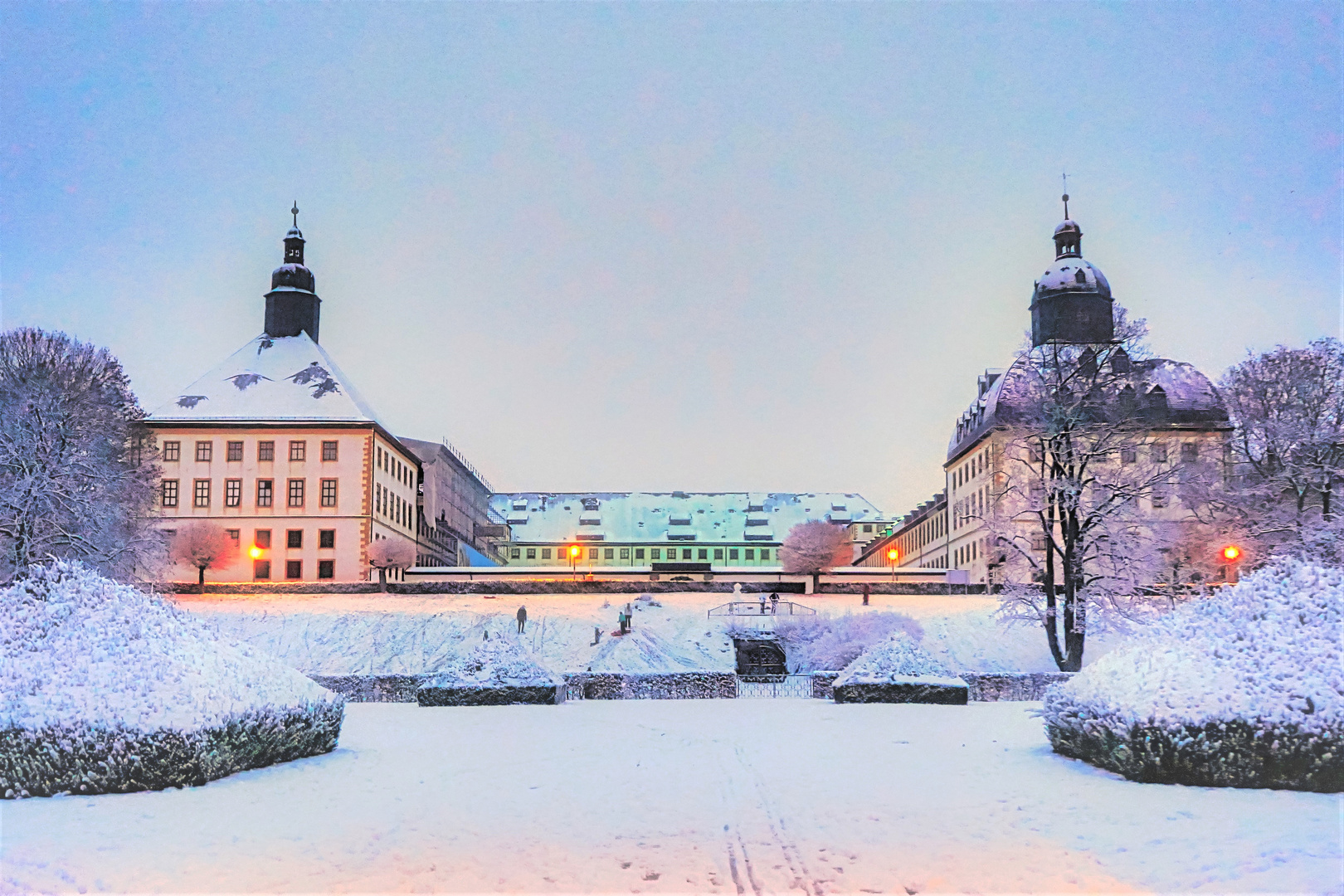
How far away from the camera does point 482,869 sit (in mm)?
8789

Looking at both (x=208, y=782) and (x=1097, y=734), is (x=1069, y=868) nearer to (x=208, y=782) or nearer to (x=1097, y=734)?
(x=1097, y=734)

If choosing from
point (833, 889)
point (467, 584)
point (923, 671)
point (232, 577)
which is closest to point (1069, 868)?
point (833, 889)

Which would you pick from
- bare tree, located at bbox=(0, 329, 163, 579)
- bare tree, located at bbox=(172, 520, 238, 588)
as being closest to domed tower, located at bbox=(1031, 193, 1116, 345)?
bare tree, located at bbox=(172, 520, 238, 588)

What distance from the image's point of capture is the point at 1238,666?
12523 mm

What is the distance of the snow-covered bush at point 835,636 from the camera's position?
41250 mm

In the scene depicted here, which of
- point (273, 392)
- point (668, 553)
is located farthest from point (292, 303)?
point (668, 553)

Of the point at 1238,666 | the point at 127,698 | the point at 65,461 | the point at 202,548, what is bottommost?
the point at 127,698

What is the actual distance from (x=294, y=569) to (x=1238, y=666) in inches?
2593

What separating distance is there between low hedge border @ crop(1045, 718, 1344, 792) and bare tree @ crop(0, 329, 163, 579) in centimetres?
3739

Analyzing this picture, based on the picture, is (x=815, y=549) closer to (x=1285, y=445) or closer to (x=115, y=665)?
(x=1285, y=445)

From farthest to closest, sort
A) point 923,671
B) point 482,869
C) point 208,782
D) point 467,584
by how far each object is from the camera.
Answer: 1. point 467,584
2. point 923,671
3. point 208,782
4. point 482,869

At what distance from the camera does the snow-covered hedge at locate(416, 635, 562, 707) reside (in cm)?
2522

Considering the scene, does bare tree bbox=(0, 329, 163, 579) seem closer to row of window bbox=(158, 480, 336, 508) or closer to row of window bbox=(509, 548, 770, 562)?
row of window bbox=(158, 480, 336, 508)

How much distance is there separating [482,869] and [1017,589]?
1205 inches
